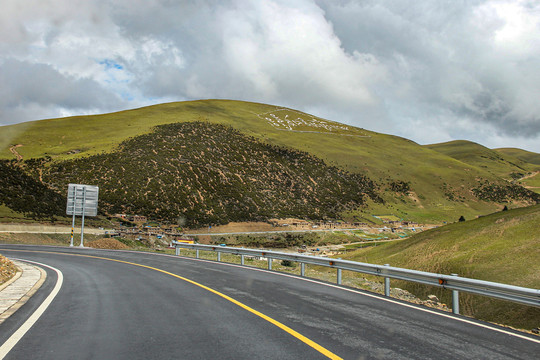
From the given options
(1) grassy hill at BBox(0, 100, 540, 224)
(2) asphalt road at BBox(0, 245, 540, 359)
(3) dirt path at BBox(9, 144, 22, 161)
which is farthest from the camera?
(3) dirt path at BBox(9, 144, 22, 161)

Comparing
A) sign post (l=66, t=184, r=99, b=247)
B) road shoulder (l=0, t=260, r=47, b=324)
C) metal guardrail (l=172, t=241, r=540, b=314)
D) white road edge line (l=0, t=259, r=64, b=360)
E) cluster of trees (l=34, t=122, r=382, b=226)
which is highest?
cluster of trees (l=34, t=122, r=382, b=226)

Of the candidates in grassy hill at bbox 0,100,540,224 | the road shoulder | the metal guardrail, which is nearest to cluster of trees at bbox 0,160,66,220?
grassy hill at bbox 0,100,540,224

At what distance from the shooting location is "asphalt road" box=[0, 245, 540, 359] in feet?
18.3

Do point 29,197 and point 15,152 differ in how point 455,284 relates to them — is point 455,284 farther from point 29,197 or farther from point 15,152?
point 15,152

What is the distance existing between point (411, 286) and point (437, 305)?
4415mm

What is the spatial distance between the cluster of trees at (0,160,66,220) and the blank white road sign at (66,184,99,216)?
14994mm

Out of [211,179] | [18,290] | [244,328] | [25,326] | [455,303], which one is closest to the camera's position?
[244,328]

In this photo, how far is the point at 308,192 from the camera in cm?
10219

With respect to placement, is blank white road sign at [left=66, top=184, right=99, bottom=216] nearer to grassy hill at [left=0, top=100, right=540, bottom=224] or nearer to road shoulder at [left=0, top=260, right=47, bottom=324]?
grassy hill at [left=0, top=100, right=540, bottom=224]

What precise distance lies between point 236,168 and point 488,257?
84.1 metres

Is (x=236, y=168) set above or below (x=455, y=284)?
above

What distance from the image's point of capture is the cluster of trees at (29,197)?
57250 millimetres

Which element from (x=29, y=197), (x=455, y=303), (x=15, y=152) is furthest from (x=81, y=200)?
(x=15, y=152)

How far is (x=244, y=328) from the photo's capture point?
6.90 m
